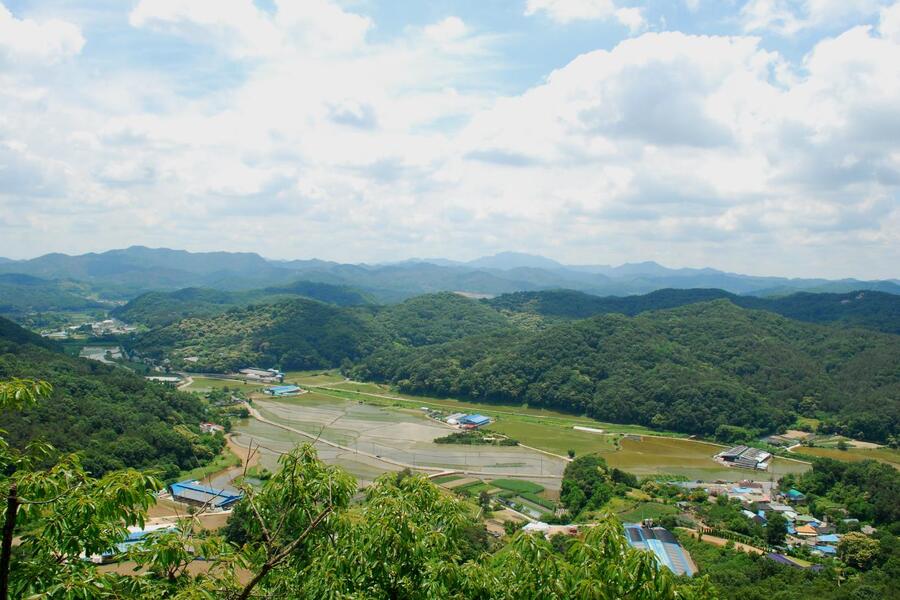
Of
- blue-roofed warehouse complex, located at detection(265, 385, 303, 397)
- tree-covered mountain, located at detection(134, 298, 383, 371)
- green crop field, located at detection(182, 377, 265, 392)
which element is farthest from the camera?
tree-covered mountain, located at detection(134, 298, 383, 371)

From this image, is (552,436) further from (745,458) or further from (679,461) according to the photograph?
(745,458)

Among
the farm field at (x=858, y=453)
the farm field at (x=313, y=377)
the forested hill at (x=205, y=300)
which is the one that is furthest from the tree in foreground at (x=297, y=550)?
the forested hill at (x=205, y=300)

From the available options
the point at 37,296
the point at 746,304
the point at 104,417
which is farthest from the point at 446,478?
the point at 37,296

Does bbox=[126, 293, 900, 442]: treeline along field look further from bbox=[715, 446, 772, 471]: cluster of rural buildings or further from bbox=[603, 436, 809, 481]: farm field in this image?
bbox=[715, 446, 772, 471]: cluster of rural buildings

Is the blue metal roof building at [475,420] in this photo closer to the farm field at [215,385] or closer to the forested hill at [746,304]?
the farm field at [215,385]

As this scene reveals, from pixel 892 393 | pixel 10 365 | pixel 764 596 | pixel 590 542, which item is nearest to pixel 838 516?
pixel 764 596

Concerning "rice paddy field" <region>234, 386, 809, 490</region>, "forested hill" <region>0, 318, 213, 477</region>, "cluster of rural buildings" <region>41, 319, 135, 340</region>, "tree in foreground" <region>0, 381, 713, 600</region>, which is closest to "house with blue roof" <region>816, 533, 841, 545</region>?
"rice paddy field" <region>234, 386, 809, 490</region>

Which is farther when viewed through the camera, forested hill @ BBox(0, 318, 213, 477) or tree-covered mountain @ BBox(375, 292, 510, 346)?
tree-covered mountain @ BBox(375, 292, 510, 346)
